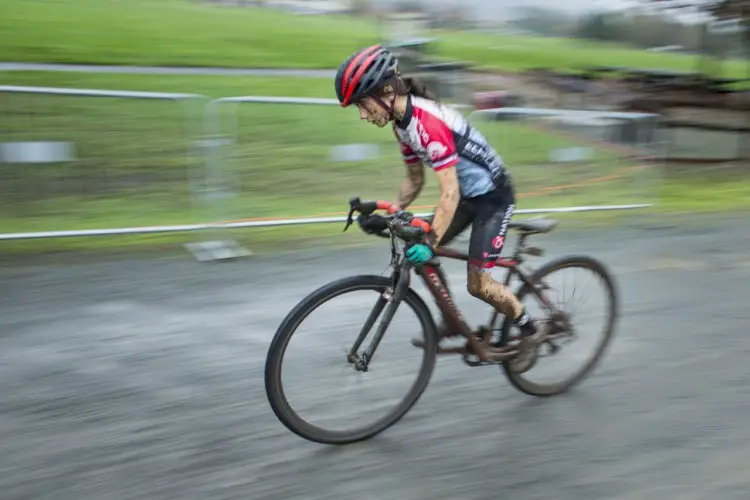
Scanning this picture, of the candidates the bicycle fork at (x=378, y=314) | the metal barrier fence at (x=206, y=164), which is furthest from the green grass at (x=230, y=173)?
the bicycle fork at (x=378, y=314)

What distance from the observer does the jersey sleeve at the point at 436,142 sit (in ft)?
11.1

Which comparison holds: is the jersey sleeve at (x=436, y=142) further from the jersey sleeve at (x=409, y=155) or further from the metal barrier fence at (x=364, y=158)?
the metal barrier fence at (x=364, y=158)

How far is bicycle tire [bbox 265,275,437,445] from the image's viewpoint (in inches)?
134

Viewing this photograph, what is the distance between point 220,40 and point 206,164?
609 inches

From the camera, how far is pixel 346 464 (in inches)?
140

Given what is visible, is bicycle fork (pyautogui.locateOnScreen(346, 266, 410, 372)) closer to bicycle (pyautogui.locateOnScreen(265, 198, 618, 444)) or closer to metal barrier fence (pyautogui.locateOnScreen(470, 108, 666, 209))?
bicycle (pyautogui.locateOnScreen(265, 198, 618, 444))

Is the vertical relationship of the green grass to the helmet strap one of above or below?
below

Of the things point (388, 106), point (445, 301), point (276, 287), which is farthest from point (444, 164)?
point (276, 287)

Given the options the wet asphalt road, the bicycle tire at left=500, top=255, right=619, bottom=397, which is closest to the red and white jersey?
the bicycle tire at left=500, top=255, right=619, bottom=397

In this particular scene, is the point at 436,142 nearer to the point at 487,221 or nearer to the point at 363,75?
the point at 363,75

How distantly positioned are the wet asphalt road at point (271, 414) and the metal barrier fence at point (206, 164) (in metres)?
0.85

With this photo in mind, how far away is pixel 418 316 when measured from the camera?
370cm

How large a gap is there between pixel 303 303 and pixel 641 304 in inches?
139

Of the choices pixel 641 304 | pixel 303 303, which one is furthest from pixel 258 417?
pixel 641 304
